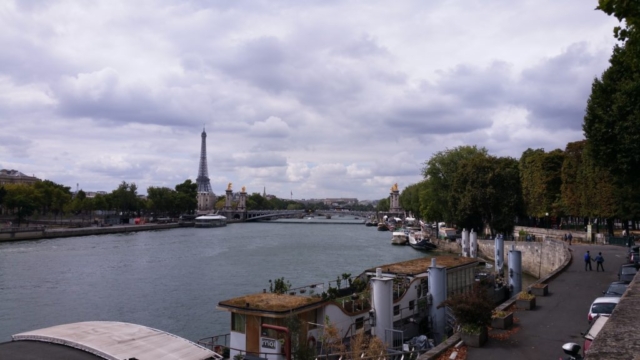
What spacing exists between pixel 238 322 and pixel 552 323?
9.89 metres

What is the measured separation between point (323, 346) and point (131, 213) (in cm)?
15345

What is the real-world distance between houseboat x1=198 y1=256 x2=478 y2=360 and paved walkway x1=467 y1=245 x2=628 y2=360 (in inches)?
131

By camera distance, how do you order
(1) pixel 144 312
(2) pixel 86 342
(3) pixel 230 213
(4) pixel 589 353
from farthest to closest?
1. (3) pixel 230 213
2. (1) pixel 144 312
3. (2) pixel 86 342
4. (4) pixel 589 353

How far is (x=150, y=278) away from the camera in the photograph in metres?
44.5

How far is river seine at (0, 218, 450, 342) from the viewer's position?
29.5m

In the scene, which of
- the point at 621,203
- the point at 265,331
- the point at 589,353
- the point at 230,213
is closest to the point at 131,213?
the point at 230,213

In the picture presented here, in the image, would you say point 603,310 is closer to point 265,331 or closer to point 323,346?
→ point 323,346

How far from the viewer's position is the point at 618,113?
2773 centimetres

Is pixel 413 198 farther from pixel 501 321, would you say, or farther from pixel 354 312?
pixel 501 321

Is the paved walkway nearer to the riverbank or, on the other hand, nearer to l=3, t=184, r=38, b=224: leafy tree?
the riverbank

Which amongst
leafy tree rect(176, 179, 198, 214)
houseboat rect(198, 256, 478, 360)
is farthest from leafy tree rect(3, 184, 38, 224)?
houseboat rect(198, 256, 478, 360)

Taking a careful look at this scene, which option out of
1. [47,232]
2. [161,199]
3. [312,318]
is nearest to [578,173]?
[312,318]

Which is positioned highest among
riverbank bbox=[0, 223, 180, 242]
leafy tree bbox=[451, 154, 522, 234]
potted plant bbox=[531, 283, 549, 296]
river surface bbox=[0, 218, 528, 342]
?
leafy tree bbox=[451, 154, 522, 234]

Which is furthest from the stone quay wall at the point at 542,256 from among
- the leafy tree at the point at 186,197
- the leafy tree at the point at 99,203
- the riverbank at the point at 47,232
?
the leafy tree at the point at 186,197
